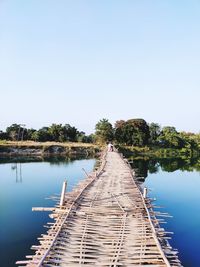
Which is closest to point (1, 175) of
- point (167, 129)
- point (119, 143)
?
point (119, 143)

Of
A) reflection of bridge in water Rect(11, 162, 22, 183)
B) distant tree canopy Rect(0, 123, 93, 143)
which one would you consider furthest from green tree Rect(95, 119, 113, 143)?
reflection of bridge in water Rect(11, 162, 22, 183)

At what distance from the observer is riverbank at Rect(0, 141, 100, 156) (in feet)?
177

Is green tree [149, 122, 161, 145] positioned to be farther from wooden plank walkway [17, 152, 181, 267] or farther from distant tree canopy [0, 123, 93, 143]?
wooden plank walkway [17, 152, 181, 267]

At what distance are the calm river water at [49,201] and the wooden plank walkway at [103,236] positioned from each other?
127 inches

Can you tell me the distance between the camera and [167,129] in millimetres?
78938

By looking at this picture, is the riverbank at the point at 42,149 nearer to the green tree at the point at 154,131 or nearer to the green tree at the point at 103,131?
the green tree at the point at 103,131

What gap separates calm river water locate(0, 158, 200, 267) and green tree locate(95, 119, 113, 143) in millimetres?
16147

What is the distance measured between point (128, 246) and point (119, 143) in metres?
58.0

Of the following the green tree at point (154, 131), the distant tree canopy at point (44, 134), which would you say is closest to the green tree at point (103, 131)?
the distant tree canopy at point (44, 134)

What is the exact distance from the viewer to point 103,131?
62.8 meters

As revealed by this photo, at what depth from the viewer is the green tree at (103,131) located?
62.8 metres

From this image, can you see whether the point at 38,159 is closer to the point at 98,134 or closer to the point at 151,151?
the point at 98,134

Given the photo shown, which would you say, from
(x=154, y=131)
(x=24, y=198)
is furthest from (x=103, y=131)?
(x=24, y=198)

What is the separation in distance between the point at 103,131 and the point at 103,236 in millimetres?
53222
